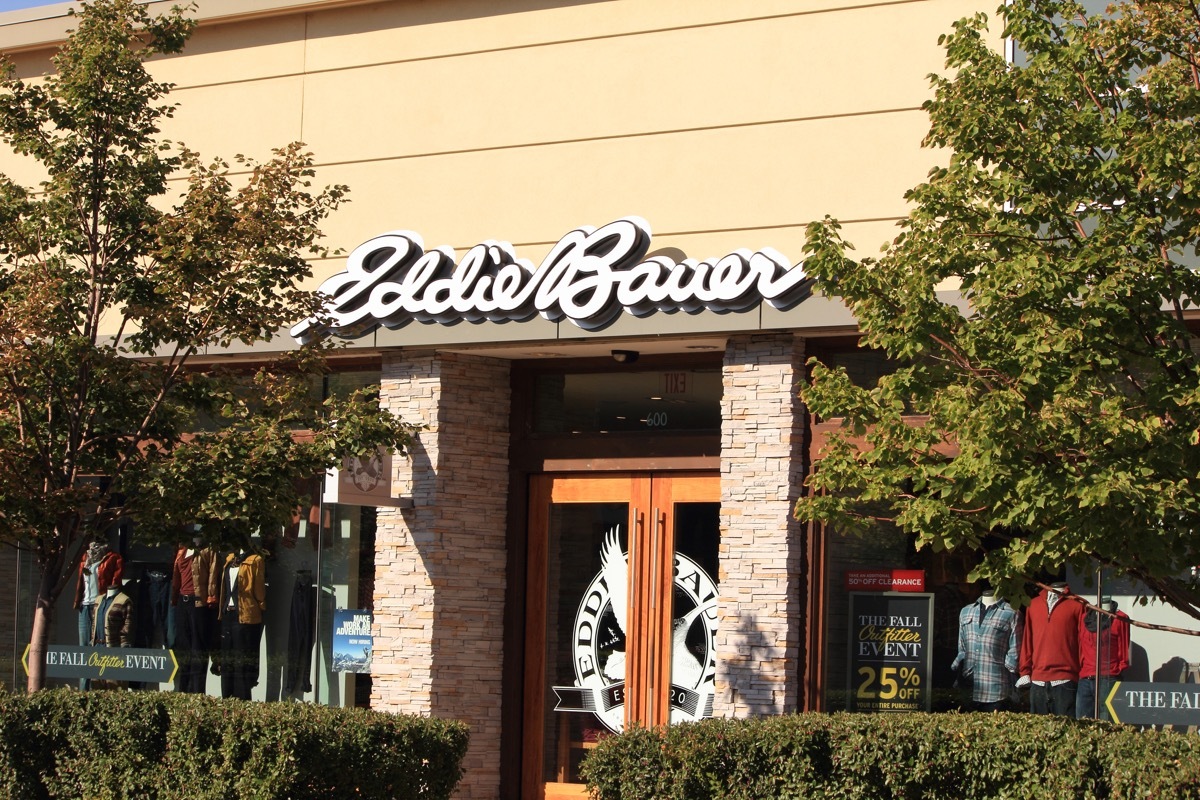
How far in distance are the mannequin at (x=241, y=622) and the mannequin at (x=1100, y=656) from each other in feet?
26.3

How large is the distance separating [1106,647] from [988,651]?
0.96 meters

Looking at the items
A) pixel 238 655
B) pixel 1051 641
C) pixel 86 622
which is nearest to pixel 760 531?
pixel 1051 641

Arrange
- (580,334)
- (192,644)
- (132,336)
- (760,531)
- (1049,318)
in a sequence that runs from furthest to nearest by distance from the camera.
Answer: (192,644) → (580,334) → (760,531) → (132,336) → (1049,318)

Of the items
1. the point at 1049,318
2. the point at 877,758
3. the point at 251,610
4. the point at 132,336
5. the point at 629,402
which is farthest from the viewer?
the point at 251,610

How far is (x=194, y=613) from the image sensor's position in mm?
16922

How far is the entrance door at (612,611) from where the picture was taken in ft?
48.5

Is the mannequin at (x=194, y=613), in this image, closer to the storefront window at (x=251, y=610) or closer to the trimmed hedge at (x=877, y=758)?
the storefront window at (x=251, y=610)

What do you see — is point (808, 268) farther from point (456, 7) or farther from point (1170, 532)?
point (456, 7)

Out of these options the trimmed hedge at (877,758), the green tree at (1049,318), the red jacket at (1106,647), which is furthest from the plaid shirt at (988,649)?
the green tree at (1049,318)

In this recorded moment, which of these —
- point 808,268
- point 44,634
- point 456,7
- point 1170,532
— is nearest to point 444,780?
point 44,634

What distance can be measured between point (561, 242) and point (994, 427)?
21.6ft

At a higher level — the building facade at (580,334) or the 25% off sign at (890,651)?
the building facade at (580,334)

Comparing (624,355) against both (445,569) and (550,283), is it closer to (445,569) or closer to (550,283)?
(550,283)

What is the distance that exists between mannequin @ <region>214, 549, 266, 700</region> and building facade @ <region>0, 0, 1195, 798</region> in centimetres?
15
